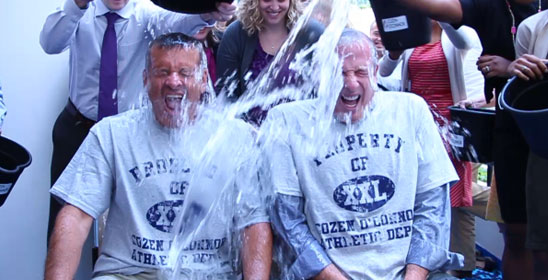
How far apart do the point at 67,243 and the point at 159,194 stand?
Answer: 14.7 inches

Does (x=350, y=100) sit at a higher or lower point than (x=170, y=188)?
higher

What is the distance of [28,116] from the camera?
411 centimetres

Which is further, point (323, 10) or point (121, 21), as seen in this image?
point (323, 10)

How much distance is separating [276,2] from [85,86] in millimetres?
1083

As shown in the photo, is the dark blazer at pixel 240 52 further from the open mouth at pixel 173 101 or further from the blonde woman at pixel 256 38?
the open mouth at pixel 173 101

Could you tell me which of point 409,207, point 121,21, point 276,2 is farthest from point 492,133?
point 121,21

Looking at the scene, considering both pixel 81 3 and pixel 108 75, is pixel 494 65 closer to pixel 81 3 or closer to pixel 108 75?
pixel 108 75

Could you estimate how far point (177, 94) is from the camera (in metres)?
2.80

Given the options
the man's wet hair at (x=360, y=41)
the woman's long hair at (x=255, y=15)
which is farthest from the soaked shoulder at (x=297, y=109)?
the woman's long hair at (x=255, y=15)

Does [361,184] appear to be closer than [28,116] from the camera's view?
Yes

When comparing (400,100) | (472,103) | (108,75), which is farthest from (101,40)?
(472,103)

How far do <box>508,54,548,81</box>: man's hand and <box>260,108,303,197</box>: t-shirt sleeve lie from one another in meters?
1.01

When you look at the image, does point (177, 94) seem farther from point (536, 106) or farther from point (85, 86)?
point (536, 106)

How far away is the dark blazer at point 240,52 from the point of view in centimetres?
377
